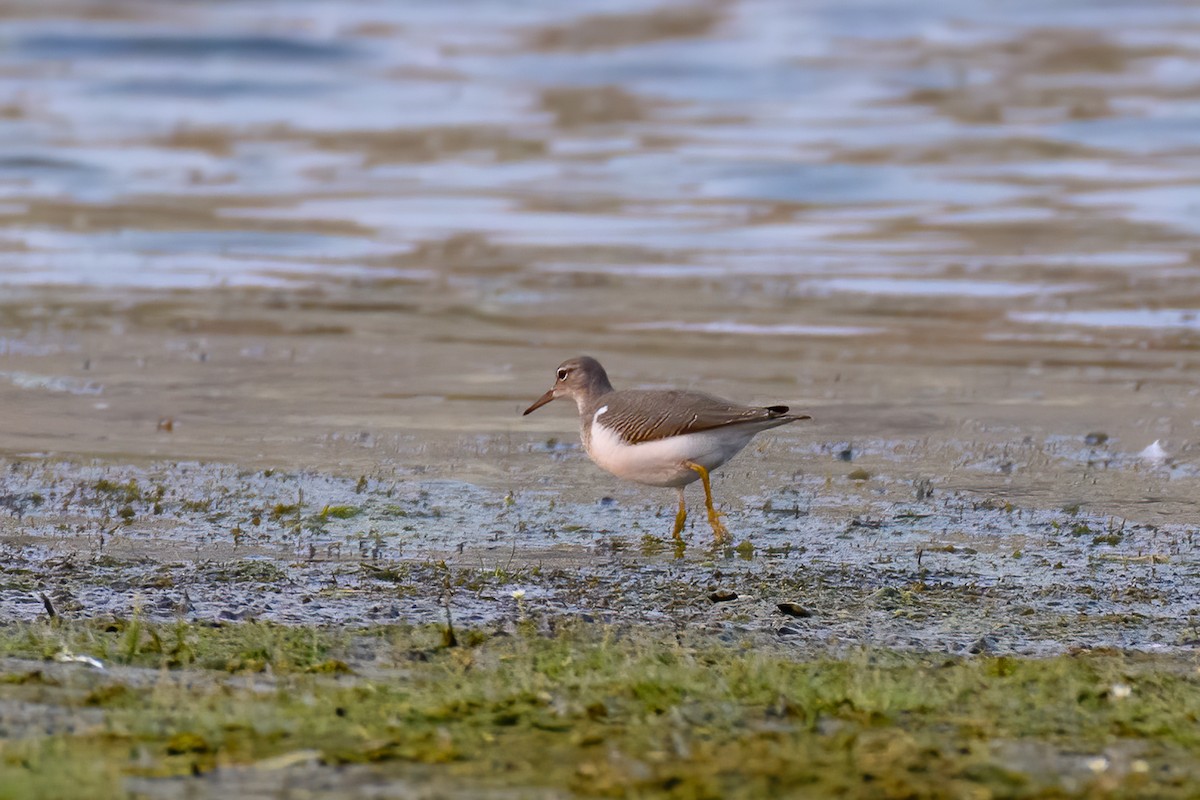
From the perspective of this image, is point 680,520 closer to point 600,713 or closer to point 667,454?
point 667,454

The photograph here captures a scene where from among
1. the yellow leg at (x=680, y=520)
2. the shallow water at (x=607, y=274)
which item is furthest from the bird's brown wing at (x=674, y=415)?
the shallow water at (x=607, y=274)

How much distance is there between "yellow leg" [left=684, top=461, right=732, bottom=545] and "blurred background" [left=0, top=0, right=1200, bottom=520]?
50.8 inches

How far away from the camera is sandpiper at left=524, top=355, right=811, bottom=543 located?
8484mm

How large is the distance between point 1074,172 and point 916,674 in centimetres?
1812

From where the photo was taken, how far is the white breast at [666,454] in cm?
850

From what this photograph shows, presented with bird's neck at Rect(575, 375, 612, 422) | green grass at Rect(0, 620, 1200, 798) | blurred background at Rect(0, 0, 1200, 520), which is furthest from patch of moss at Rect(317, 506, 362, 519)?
green grass at Rect(0, 620, 1200, 798)

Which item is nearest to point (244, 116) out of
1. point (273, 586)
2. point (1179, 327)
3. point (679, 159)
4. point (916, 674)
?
point (679, 159)

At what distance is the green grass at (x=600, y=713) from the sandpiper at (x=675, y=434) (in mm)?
2340

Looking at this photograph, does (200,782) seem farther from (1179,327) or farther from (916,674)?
(1179,327)

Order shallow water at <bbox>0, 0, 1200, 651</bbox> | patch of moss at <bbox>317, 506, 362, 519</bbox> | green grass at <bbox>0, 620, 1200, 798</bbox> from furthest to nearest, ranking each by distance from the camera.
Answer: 1. shallow water at <bbox>0, 0, 1200, 651</bbox>
2. patch of moss at <bbox>317, 506, 362, 519</bbox>
3. green grass at <bbox>0, 620, 1200, 798</bbox>

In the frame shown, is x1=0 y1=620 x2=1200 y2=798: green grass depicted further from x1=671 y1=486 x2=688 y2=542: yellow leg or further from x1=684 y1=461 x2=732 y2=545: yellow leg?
x1=671 y1=486 x2=688 y2=542: yellow leg

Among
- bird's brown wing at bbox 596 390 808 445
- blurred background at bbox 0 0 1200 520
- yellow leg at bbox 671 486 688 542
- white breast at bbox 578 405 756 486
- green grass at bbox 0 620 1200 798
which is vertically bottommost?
green grass at bbox 0 620 1200 798

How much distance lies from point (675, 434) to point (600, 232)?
1093 cm

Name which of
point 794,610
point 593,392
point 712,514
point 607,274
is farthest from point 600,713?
point 607,274
